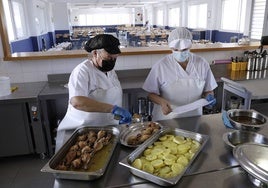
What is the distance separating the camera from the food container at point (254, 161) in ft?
2.68

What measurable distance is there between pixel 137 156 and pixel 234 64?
231 cm

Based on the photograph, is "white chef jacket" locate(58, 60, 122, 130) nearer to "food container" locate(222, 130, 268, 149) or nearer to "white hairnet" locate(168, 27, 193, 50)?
"white hairnet" locate(168, 27, 193, 50)

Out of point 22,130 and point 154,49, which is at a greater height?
point 154,49

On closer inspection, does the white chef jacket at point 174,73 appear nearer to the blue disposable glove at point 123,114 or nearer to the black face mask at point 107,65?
the black face mask at point 107,65

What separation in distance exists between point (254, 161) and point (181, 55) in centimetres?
96

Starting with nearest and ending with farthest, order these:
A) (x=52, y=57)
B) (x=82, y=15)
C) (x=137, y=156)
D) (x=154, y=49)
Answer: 1. (x=137, y=156)
2. (x=52, y=57)
3. (x=154, y=49)
4. (x=82, y=15)

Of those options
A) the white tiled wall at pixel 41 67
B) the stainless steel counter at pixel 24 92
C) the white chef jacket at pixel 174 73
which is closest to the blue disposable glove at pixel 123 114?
the white chef jacket at pixel 174 73

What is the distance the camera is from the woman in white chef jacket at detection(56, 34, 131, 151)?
1.40 meters

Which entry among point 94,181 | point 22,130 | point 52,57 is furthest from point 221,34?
point 94,181

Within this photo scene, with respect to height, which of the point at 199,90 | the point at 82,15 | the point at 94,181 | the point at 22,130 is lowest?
the point at 22,130

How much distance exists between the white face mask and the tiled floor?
1587 mm

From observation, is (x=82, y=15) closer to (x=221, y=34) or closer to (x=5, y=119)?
(x=221, y=34)

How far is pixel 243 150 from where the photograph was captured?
967 mm

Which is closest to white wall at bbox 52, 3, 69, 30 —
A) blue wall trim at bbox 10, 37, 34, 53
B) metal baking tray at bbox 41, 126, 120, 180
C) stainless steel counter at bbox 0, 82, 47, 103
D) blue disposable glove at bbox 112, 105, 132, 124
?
blue wall trim at bbox 10, 37, 34, 53
